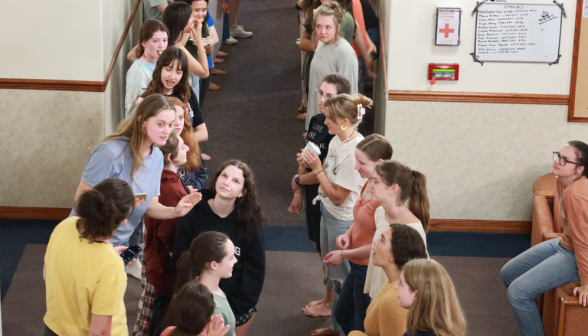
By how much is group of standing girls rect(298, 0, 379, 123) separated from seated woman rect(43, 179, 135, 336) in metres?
2.83

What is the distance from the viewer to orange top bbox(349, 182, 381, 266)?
3.58 metres

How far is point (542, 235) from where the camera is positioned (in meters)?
4.41

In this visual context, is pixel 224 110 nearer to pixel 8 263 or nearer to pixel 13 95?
pixel 13 95

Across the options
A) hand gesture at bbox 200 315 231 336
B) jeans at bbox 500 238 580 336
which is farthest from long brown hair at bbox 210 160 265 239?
jeans at bbox 500 238 580 336

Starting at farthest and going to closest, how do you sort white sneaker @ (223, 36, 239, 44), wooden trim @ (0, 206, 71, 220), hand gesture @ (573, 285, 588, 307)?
white sneaker @ (223, 36, 239, 44) → wooden trim @ (0, 206, 71, 220) → hand gesture @ (573, 285, 588, 307)

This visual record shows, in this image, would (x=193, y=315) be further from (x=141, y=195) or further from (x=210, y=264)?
(x=141, y=195)

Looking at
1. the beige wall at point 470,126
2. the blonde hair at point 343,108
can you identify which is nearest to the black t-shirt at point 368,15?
the beige wall at point 470,126

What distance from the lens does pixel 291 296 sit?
4711 mm

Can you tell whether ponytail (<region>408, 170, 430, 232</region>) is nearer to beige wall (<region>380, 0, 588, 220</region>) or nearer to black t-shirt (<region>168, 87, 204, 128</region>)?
black t-shirt (<region>168, 87, 204, 128</region>)

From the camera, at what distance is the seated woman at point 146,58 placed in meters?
4.82

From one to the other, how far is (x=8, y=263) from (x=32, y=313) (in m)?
0.70

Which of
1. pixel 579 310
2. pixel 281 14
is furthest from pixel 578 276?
pixel 281 14

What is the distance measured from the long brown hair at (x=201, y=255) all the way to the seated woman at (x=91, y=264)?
0.36 meters

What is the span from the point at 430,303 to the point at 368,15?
4.24 meters
